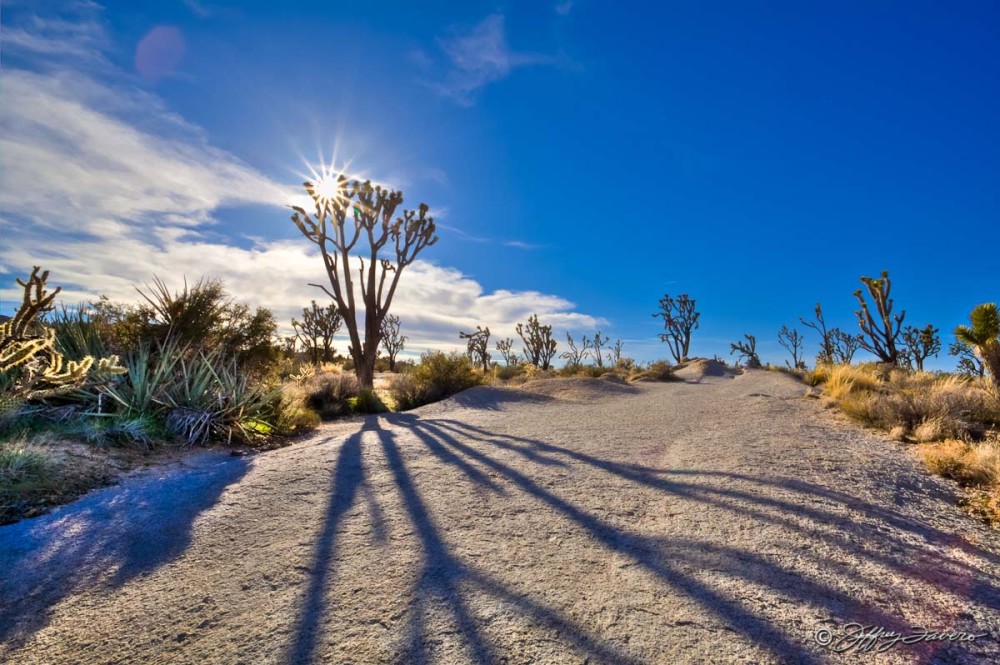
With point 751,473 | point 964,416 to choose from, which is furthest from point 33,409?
point 964,416

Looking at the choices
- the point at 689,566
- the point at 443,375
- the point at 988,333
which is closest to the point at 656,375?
the point at 443,375

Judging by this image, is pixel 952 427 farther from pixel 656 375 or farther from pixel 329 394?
pixel 656 375

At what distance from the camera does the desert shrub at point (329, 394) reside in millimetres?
10109

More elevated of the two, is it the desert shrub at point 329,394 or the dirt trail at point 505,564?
the desert shrub at point 329,394

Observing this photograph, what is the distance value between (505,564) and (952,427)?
5.80 meters

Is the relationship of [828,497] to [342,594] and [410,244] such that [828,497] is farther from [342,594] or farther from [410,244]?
[410,244]

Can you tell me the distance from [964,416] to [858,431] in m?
1.27

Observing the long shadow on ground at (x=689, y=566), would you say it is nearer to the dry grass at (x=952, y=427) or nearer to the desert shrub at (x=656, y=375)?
the dry grass at (x=952, y=427)

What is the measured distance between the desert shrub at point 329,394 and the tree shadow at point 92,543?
5888mm

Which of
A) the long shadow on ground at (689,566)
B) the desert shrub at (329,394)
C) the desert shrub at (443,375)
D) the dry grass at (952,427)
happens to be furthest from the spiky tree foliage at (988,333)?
the desert shrub at (329,394)
